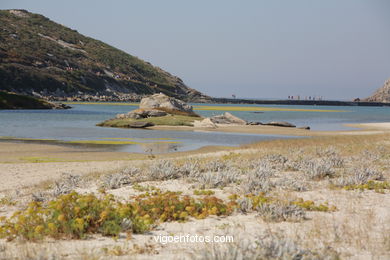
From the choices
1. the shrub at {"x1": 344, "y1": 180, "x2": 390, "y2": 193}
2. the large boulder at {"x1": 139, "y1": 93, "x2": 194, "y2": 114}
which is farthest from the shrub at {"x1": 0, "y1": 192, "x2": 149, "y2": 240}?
the large boulder at {"x1": 139, "y1": 93, "x2": 194, "y2": 114}

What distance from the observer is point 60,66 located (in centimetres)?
13750

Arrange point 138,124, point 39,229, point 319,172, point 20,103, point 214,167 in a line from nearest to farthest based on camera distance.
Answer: point 39,229 < point 319,172 < point 214,167 < point 138,124 < point 20,103

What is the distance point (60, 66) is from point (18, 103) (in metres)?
67.3

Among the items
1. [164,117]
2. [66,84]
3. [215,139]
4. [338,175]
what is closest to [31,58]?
[66,84]

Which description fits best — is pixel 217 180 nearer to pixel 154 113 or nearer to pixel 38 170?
pixel 38 170

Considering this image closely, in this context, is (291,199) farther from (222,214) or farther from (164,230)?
(164,230)

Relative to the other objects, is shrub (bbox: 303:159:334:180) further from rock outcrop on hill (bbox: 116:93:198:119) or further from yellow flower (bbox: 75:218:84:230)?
rock outcrop on hill (bbox: 116:93:198:119)

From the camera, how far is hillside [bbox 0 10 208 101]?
111812mm

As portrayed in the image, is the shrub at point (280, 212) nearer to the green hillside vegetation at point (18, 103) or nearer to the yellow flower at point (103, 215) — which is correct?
the yellow flower at point (103, 215)

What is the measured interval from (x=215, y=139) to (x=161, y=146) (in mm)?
6155

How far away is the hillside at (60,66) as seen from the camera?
367 ft

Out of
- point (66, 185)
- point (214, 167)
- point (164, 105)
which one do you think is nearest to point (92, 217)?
point (66, 185)

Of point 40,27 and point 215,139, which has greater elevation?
point 40,27

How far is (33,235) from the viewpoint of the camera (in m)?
6.31
